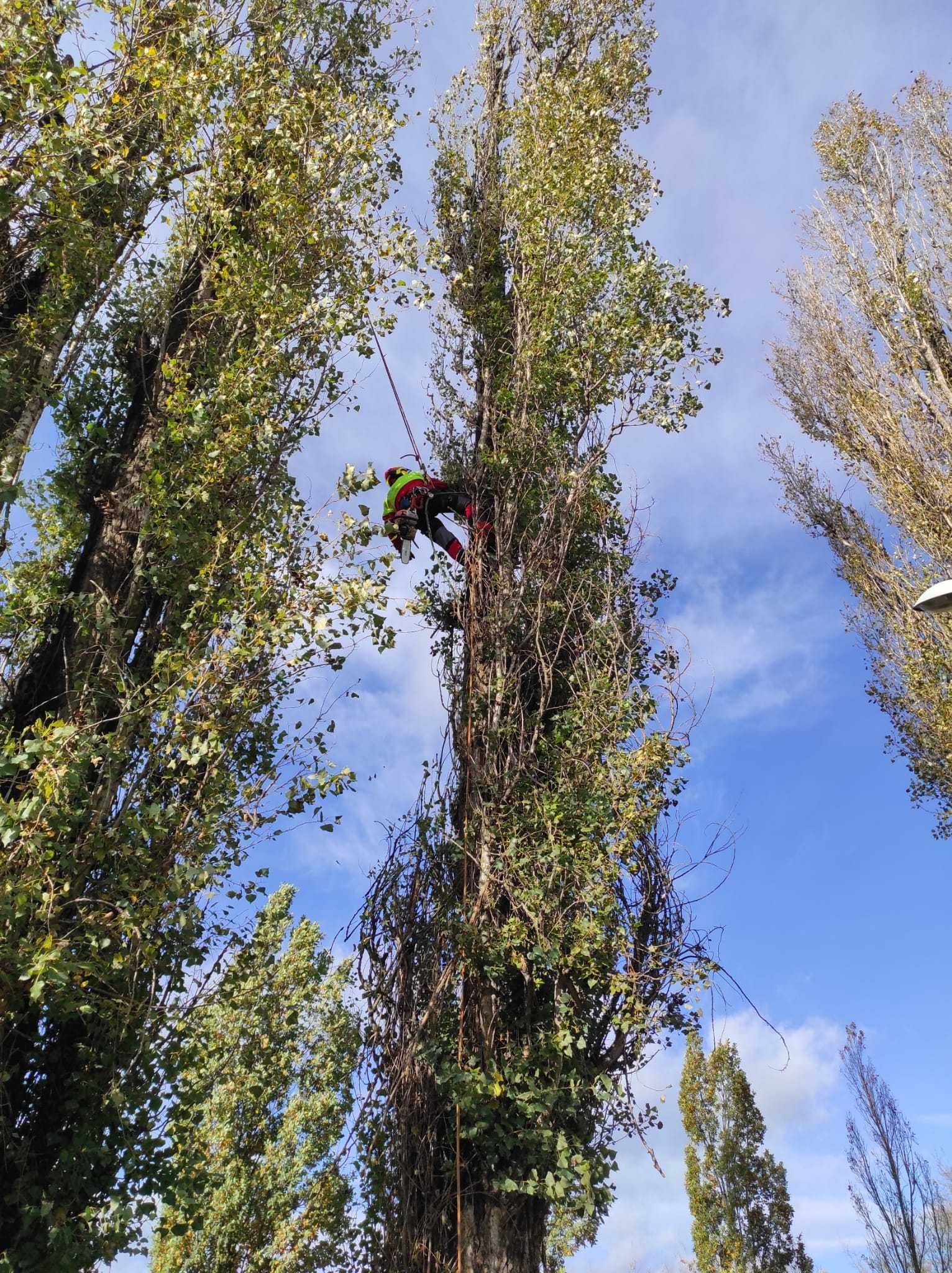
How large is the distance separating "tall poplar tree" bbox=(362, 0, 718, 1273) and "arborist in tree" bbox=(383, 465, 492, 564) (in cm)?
22

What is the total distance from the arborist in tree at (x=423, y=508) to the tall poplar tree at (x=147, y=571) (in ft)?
5.29

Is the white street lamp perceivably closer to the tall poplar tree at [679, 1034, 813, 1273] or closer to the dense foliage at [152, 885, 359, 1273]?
the dense foliage at [152, 885, 359, 1273]

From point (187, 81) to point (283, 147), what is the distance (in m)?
0.75

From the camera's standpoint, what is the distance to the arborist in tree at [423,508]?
6605mm

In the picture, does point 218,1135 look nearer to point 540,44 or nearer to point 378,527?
point 378,527

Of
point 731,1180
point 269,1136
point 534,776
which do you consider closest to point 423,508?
point 534,776

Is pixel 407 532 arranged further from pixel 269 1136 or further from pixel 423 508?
pixel 269 1136

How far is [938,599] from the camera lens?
4918mm

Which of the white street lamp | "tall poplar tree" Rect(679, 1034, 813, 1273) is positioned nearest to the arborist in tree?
the white street lamp

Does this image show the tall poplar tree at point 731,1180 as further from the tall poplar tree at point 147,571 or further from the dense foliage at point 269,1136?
the tall poplar tree at point 147,571

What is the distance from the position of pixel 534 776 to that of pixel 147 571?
264cm

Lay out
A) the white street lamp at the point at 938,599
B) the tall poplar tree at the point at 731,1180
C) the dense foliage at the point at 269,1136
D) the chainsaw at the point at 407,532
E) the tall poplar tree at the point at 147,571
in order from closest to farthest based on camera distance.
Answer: the tall poplar tree at the point at 147,571, the white street lamp at the point at 938,599, the chainsaw at the point at 407,532, the dense foliage at the point at 269,1136, the tall poplar tree at the point at 731,1180

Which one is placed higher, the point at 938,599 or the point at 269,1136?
the point at 938,599

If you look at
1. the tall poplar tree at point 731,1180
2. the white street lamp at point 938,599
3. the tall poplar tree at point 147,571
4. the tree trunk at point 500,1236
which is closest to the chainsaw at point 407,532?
the tall poplar tree at point 147,571
